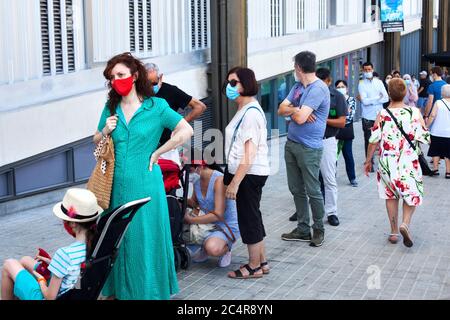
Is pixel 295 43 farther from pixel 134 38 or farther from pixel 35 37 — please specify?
pixel 35 37

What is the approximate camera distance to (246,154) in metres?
6.08

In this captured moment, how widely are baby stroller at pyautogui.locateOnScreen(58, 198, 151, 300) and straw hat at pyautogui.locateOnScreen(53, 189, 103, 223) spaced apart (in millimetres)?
103

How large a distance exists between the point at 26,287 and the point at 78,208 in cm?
54

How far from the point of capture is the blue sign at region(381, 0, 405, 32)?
22.2 metres

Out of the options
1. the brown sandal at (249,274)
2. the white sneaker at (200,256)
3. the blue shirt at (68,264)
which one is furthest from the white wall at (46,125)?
Result: the blue shirt at (68,264)

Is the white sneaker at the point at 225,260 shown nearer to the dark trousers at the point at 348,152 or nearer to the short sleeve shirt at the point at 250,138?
the short sleeve shirt at the point at 250,138

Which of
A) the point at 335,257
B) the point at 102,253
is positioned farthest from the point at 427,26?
the point at 102,253

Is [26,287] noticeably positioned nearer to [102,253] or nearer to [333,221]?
[102,253]

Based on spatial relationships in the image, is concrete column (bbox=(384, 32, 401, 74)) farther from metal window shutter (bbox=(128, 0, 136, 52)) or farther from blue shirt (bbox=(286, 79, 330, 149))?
blue shirt (bbox=(286, 79, 330, 149))

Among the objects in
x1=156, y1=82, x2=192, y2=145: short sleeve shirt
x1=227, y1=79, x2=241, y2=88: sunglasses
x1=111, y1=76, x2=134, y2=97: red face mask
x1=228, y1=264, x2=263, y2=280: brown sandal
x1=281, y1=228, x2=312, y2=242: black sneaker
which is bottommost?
x1=281, y1=228, x2=312, y2=242: black sneaker

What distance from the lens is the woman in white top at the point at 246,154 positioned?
608cm

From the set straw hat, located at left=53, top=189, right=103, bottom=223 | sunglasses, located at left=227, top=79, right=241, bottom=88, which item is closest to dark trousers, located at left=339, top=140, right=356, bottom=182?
sunglasses, located at left=227, top=79, right=241, bottom=88
